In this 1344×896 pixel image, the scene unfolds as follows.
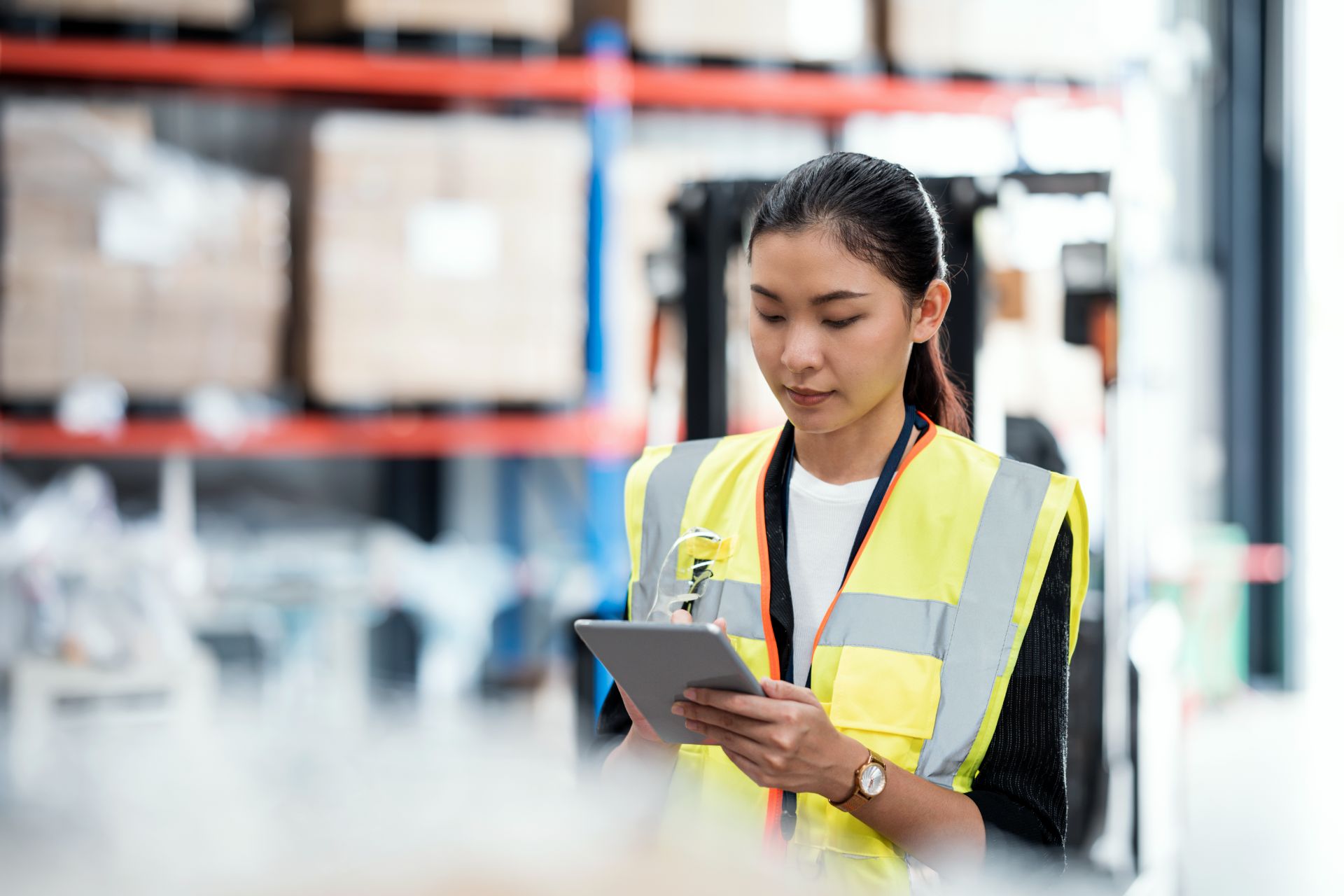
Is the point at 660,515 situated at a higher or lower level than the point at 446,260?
lower

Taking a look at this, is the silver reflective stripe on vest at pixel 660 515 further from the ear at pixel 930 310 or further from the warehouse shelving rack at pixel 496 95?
the warehouse shelving rack at pixel 496 95

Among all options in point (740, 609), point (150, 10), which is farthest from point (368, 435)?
point (740, 609)

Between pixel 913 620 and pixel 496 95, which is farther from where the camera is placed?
pixel 496 95

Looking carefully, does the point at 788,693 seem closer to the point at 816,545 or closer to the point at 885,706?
the point at 885,706

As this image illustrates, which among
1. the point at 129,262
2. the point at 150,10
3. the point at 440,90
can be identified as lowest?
the point at 129,262

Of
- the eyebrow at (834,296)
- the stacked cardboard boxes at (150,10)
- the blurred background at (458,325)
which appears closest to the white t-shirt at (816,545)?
the eyebrow at (834,296)

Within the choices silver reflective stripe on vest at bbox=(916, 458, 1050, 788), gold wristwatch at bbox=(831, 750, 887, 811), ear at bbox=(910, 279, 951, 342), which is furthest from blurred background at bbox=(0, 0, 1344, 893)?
gold wristwatch at bbox=(831, 750, 887, 811)

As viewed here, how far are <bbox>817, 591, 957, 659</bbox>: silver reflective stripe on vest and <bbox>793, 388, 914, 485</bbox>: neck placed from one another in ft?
0.55

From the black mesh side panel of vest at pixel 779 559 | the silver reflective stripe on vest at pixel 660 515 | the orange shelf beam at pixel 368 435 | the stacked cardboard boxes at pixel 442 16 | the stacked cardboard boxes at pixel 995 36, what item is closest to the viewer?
the black mesh side panel of vest at pixel 779 559

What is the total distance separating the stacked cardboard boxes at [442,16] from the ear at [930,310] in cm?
342

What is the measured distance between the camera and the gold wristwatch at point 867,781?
1.29 metres

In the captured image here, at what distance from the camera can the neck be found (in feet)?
4.82

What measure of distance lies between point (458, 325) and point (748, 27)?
1.53m

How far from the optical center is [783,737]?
4.09 ft
